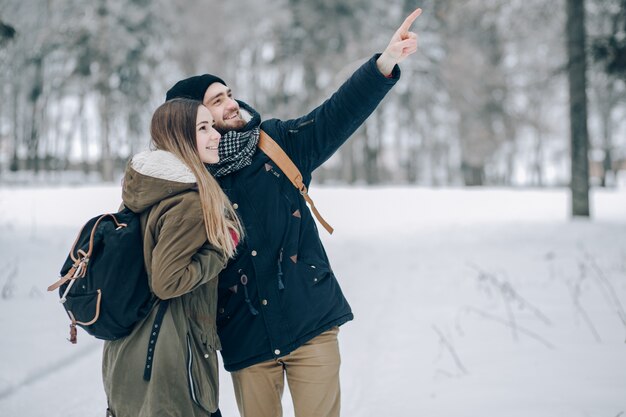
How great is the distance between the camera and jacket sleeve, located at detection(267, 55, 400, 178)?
262 centimetres

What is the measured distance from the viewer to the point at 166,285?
216 centimetres

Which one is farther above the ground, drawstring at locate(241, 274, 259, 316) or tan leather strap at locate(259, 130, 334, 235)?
tan leather strap at locate(259, 130, 334, 235)

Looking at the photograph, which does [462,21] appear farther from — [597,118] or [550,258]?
[597,118]

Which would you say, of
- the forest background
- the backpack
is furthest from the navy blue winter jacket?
the forest background

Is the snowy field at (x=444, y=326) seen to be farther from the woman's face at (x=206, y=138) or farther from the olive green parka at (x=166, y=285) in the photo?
the woman's face at (x=206, y=138)

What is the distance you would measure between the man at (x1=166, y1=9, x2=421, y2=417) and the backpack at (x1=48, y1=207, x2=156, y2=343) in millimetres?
476

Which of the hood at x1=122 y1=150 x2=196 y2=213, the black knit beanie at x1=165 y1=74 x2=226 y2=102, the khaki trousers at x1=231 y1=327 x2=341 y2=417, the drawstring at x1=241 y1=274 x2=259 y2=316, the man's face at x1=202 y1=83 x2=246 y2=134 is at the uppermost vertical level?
the black knit beanie at x1=165 y1=74 x2=226 y2=102

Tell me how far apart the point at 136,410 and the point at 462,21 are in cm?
1434

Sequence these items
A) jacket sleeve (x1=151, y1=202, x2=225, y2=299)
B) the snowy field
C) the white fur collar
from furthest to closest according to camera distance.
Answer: the snowy field, the white fur collar, jacket sleeve (x1=151, y1=202, x2=225, y2=299)

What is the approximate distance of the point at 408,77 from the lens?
26.8 metres

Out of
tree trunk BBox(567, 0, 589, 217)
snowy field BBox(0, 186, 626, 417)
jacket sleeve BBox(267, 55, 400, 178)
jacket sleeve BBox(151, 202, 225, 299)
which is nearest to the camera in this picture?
jacket sleeve BBox(151, 202, 225, 299)

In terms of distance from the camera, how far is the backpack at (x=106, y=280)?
7.13 feet

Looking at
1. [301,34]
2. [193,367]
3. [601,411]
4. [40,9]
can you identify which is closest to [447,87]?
[301,34]

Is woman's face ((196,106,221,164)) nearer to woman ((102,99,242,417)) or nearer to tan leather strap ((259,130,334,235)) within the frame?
woman ((102,99,242,417))
